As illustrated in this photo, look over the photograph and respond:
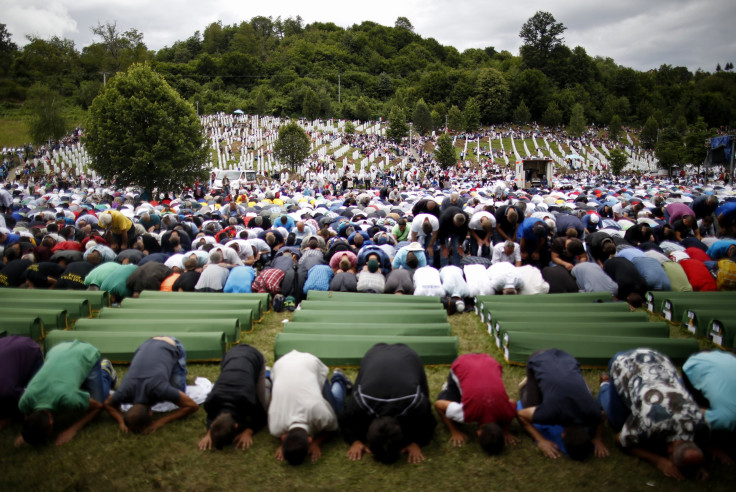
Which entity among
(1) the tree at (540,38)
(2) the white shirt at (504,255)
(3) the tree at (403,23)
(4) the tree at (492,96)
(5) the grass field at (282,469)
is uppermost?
(3) the tree at (403,23)

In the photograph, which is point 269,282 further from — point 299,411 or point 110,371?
point 299,411

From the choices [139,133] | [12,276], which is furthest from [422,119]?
[12,276]

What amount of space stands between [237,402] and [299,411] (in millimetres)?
610

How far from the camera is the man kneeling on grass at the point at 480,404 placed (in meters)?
4.21

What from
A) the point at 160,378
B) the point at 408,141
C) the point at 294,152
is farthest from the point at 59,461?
the point at 408,141

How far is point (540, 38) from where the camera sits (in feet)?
321

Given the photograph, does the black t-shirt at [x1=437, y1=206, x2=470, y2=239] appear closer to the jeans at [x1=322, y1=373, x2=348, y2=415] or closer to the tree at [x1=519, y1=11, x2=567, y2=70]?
the jeans at [x1=322, y1=373, x2=348, y2=415]

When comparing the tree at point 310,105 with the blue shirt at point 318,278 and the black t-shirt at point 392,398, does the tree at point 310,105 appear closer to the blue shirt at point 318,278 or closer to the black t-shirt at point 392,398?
the blue shirt at point 318,278

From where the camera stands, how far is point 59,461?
4254 millimetres

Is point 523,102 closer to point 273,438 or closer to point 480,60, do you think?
point 480,60

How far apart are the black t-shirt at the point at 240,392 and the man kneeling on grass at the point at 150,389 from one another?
48 cm

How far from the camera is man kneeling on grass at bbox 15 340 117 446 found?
4309 mm

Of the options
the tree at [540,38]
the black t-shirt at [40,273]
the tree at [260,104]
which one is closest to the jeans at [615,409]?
the black t-shirt at [40,273]

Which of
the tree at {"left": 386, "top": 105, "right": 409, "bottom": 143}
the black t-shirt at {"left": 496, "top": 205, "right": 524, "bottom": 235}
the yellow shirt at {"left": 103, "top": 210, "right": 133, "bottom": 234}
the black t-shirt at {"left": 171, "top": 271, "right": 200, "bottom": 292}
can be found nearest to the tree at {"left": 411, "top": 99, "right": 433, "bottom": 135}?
the tree at {"left": 386, "top": 105, "right": 409, "bottom": 143}
